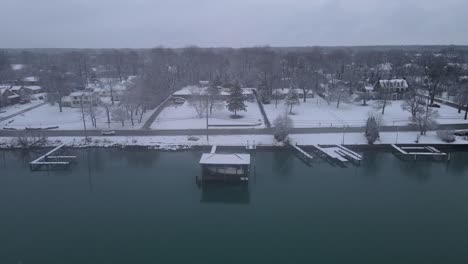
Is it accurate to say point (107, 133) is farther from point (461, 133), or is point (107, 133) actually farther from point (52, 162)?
point (461, 133)

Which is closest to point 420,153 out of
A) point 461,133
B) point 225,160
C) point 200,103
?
point 461,133

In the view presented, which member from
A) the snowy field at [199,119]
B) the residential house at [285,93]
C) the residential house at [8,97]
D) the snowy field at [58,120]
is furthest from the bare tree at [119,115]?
the residential house at [285,93]

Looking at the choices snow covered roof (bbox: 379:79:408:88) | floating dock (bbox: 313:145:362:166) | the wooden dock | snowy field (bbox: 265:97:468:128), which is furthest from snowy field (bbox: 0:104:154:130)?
snow covered roof (bbox: 379:79:408:88)

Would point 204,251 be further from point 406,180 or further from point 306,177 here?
point 406,180

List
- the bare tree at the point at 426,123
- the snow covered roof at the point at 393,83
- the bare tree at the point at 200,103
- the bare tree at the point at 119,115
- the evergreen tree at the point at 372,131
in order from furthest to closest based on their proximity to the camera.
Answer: the snow covered roof at the point at 393,83, the bare tree at the point at 200,103, the bare tree at the point at 119,115, the bare tree at the point at 426,123, the evergreen tree at the point at 372,131

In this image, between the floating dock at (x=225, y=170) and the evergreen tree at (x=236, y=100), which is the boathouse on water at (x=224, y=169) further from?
the evergreen tree at (x=236, y=100)

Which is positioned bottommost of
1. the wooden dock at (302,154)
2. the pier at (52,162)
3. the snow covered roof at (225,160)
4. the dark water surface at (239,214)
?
the dark water surface at (239,214)

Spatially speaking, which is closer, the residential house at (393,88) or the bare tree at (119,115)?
the bare tree at (119,115)

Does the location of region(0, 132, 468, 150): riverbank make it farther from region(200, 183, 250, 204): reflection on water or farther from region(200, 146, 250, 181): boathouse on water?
region(200, 183, 250, 204): reflection on water
